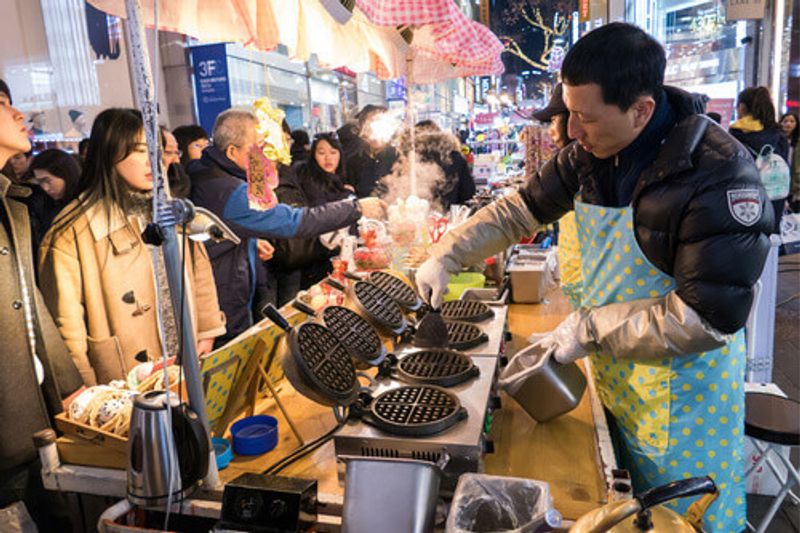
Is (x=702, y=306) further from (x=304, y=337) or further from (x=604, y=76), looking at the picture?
(x=304, y=337)

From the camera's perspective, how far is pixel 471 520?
1054 millimetres

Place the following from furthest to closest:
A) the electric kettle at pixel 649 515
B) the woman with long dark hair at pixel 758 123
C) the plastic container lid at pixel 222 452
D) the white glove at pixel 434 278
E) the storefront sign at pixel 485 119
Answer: the storefront sign at pixel 485 119 → the woman with long dark hair at pixel 758 123 → the white glove at pixel 434 278 → the plastic container lid at pixel 222 452 → the electric kettle at pixel 649 515

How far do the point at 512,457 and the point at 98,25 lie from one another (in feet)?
22.3

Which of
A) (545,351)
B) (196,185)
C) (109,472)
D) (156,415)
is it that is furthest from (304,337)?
(196,185)

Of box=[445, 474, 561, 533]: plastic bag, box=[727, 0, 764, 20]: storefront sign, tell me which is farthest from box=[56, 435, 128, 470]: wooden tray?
box=[727, 0, 764, 20]: storefront sign

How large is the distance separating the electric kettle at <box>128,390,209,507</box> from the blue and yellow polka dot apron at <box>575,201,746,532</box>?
3.68 ft

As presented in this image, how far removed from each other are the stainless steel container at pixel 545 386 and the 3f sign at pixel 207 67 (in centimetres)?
706

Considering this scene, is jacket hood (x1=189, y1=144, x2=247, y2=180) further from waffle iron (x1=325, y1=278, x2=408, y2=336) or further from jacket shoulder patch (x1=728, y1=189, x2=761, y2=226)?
jacket shoulder patch (x1=728, y1=189, x2=761, y2=226)

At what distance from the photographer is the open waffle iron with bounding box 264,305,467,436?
1.33 metres

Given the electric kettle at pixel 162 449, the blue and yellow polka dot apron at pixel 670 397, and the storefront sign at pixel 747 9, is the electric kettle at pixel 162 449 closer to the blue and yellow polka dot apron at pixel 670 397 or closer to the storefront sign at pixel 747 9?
the blue and yellow polka dot apron at pixel 670 397

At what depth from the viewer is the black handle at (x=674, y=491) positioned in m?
0.86

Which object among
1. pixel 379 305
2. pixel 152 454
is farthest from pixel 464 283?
pixel 152 454

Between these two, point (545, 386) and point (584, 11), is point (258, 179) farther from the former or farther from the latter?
point (584, 11)

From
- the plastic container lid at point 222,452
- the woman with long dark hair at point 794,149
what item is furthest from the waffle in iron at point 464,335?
the woman with long dark hair at point 794,149
